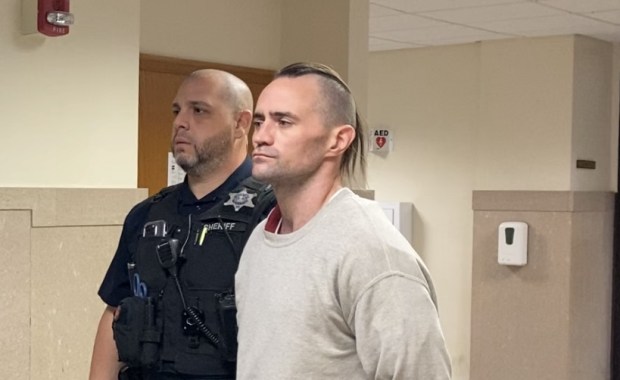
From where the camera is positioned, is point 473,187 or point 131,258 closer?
point 131,258

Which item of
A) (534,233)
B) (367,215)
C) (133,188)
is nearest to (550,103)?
(534,233)

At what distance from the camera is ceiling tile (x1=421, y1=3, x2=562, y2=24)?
4992 mm

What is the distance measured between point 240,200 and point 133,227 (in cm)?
33

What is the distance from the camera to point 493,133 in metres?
6.30

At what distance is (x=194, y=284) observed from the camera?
2186mm

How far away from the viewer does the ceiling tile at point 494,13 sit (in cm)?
499

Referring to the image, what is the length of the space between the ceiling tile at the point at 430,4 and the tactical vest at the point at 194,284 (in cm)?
284

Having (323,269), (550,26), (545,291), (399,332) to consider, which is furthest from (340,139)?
(545,291)

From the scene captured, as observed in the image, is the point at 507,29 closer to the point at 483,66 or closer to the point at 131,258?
the point at 483,66

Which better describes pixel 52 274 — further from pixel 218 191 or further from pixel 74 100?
pixel 218 191

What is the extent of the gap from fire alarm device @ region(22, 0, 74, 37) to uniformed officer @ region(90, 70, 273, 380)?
3.30 ft

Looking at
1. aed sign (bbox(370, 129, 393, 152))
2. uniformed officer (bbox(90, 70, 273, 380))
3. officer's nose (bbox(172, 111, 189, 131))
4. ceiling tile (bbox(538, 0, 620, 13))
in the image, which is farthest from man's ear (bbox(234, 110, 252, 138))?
aed sign (bbox(370, 129, 393, 152))

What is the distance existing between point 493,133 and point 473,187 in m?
0.40

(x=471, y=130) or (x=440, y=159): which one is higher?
(x=471, y=130)
